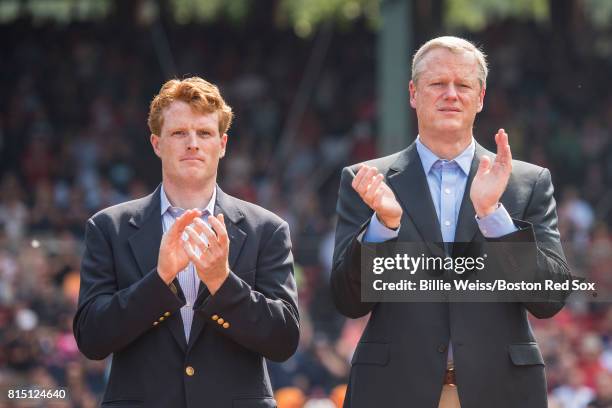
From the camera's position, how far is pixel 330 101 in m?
17.1

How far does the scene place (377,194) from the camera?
381 cm

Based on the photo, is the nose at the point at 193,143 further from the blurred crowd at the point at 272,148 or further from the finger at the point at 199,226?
the blurred crowd at the point at 272,148

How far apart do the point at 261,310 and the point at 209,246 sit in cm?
30

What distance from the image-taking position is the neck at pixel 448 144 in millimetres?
4180

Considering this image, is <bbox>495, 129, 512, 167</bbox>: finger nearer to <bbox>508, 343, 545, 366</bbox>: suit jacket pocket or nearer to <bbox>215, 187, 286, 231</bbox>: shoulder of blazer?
<bbox>508, 343, 545, 366</bbox>: suit jacket pocket

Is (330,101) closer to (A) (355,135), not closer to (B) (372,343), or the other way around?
(A) (355,135)

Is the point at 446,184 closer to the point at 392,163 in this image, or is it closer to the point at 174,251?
the point at 392,163

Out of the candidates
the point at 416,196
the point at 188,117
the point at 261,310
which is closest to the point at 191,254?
the point at 261,310

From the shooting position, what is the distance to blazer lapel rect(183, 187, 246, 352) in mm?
4059

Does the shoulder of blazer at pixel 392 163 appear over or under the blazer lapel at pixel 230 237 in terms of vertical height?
over

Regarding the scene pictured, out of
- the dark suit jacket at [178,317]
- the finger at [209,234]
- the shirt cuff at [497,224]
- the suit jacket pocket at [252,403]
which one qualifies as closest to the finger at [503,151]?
the shirt cuff at [497,224]

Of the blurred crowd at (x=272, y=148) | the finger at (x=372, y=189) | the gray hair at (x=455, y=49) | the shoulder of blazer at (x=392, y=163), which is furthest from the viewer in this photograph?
the blurred crowd at (x=272, y=148)

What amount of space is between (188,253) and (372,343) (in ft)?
2.27

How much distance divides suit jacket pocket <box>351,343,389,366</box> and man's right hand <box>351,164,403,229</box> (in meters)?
0.43
